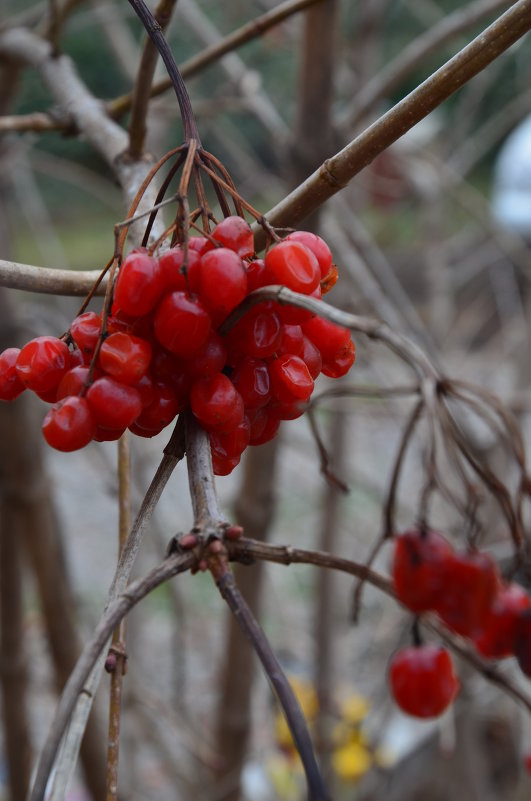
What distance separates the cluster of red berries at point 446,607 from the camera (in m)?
0.62

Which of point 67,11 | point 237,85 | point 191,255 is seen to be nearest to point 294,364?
point 191,255

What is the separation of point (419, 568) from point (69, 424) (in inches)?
14.2

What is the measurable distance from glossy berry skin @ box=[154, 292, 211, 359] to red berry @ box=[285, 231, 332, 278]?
62 mm

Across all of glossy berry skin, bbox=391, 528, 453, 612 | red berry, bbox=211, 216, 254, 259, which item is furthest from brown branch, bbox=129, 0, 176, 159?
glossy berry skin, bbox=391, 528, 453, 612

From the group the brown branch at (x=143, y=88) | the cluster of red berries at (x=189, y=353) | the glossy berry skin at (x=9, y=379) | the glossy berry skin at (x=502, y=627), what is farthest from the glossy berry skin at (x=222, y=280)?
the glossy berry skin at (x=502, y=627)

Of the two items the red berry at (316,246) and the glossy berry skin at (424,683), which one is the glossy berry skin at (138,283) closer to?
the red berry at (316,246)

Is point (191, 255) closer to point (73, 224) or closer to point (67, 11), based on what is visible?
point (67, 11)

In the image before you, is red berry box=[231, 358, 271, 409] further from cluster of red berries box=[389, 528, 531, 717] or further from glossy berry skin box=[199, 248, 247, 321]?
cluster of red berries box=[389, 528, 531, 717]

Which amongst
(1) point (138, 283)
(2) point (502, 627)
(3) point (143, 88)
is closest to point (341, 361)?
(1) point (138, 283)

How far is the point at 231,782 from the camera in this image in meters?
1.08

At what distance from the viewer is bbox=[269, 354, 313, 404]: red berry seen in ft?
1.21

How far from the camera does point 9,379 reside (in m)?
0.39

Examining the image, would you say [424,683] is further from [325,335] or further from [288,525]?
[288,525]

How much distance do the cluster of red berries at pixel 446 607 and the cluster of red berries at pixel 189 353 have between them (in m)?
0.27
